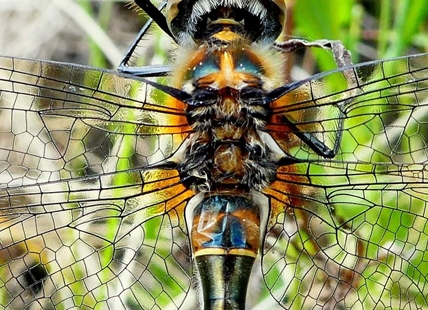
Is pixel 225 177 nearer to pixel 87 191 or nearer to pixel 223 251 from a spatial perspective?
pixel 223 251

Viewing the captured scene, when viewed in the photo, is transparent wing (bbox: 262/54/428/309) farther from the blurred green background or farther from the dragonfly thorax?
the blurred green background

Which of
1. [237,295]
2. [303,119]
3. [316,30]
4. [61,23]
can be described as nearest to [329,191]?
[303,119]

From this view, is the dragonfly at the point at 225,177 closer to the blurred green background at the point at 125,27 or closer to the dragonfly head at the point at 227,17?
the dragonfly head at the point at 227,17

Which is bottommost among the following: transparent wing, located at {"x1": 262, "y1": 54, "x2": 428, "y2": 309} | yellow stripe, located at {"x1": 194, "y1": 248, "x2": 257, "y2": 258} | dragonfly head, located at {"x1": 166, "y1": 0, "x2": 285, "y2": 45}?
yellow stripe, located at {"x1": 194, "y1": 248, "x2": 257, "y2": 258}

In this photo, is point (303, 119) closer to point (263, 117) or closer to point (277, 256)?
point (263, 117)

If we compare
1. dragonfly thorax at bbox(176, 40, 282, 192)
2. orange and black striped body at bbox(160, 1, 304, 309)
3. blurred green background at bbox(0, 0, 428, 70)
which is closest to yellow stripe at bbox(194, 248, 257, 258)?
orange and black striped body at bbox(160, 1, 304, 309)

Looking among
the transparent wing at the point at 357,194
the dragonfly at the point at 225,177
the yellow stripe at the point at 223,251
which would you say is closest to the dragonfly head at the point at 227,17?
the dragonfly at the point at 225,177
